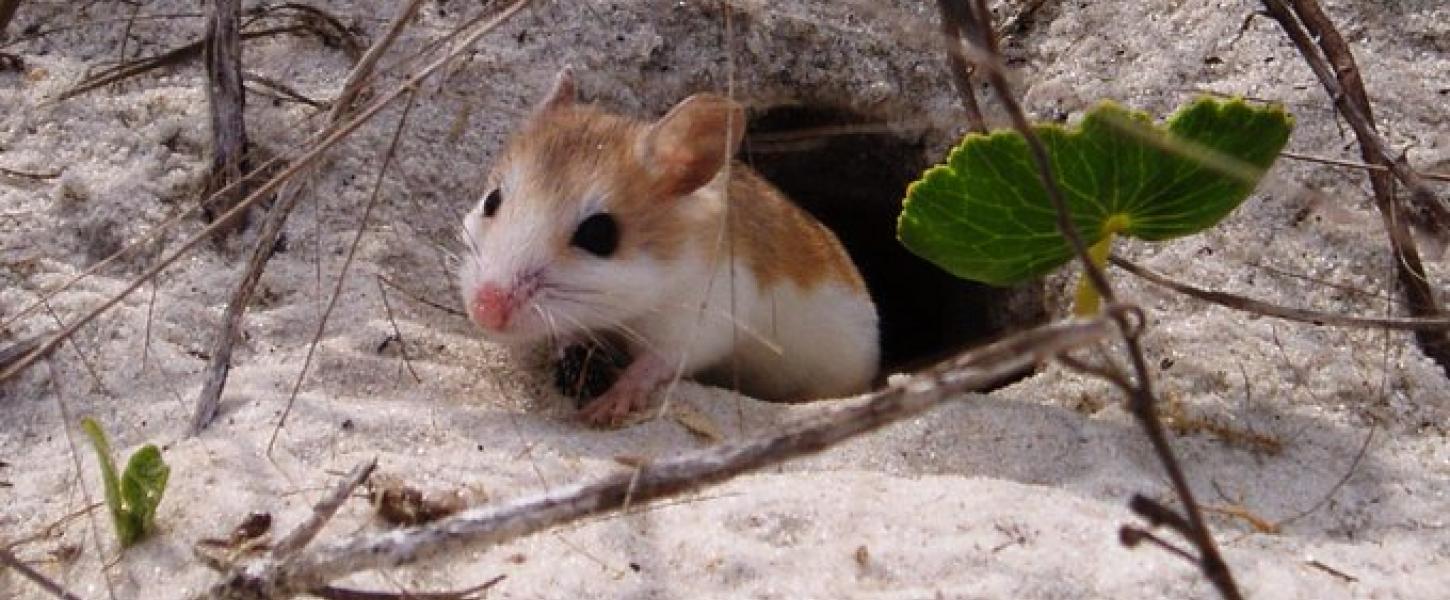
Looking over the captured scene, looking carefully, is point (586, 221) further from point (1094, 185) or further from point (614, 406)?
point (1094, 185)

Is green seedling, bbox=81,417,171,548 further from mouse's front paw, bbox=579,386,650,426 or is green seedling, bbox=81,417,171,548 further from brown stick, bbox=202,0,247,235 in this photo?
brown stick, bbox=202,0,247,235

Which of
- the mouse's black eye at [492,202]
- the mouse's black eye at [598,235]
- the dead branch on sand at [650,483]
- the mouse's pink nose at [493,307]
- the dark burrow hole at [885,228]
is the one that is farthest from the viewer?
the dark burrow hole at [885,228]

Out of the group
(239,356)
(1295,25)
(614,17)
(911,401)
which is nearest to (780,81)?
(614,17)

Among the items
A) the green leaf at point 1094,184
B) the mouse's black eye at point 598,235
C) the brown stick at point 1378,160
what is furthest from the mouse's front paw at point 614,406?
the brown stick at point 1378,160

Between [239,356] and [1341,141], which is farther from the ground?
[1341,141]

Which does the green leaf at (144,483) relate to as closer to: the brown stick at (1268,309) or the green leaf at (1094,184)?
the green leaf at (1094,184)

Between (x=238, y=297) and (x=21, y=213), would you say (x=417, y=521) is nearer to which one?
(x=238, y=297)

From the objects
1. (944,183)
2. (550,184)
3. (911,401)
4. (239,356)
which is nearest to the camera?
(911,401)

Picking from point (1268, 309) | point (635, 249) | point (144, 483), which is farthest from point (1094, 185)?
point (144, 483)
